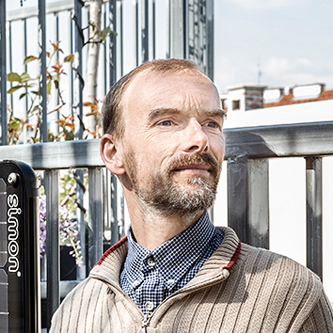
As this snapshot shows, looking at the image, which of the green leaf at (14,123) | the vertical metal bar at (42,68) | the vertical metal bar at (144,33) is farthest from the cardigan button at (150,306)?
the green leaf at (14,123)

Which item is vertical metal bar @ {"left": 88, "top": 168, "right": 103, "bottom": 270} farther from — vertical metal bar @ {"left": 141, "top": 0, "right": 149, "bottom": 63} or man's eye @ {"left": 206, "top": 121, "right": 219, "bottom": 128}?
vertical metal bar @ {"left": 141, "top": 0, "right": 149, "bottom": 63}

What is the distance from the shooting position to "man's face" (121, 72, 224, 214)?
110 centimetres

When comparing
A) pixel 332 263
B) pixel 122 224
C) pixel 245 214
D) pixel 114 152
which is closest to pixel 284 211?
pixel 332 263

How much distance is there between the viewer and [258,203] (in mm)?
1281

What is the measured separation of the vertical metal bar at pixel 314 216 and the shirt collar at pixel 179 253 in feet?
0.73

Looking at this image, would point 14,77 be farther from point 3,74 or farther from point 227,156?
point 227,156

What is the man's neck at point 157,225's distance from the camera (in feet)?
3.83

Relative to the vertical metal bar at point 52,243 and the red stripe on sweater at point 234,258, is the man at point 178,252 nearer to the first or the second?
the red stripe on sweater at point 234,258

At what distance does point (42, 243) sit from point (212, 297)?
53.1 inches

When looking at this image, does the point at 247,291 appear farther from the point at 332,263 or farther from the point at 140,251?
the point at 332,263

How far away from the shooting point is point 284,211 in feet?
6.72

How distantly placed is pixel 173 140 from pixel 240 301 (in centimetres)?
35

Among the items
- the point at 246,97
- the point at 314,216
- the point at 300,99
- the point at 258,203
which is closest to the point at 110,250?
the point at 258,203

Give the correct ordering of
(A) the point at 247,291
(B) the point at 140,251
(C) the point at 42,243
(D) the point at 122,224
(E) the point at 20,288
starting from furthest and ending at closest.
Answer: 1. (D) the point at 122,224
2. (C) the point at 42,243
3. (E) the point at 20,288
4. (B) the point at 140,251
5. (A) the point at 247,291
